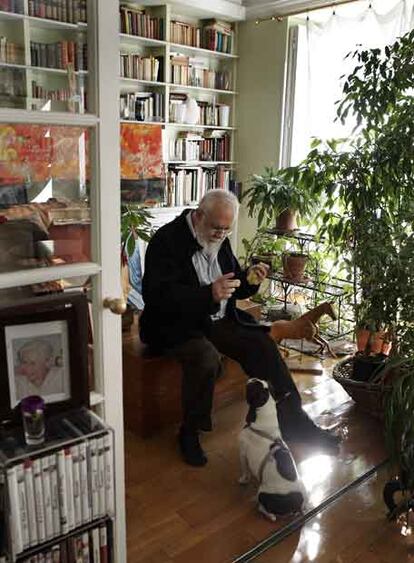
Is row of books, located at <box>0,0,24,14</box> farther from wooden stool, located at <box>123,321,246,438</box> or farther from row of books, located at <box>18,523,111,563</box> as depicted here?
wooden stool, located at <box>123,321,246,438</box>

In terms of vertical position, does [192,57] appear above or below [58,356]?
above

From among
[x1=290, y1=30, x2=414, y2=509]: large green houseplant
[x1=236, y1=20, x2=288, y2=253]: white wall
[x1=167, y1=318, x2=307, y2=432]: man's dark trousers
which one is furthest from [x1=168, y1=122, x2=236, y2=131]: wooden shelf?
[x1=167, y1=318, x2=307, y2=432]: man's dark trousers

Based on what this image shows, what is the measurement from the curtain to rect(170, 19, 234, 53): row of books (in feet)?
2.14

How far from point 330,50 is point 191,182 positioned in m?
1.48

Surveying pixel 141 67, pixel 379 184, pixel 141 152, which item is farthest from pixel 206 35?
pixel 379 184

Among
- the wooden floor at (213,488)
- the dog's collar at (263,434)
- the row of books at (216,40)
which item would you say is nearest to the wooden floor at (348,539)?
the wooden floor at (213,488)

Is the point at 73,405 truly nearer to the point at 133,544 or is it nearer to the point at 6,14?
the point at 133,544

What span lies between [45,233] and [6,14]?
46 cm

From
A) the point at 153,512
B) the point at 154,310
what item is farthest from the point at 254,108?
the point at 153,512

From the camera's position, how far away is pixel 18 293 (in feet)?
3.92

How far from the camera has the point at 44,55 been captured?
3.81 feet

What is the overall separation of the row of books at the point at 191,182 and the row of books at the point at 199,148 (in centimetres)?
10

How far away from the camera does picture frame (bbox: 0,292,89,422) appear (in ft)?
3.88

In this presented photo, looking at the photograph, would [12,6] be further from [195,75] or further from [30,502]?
[195,75]
